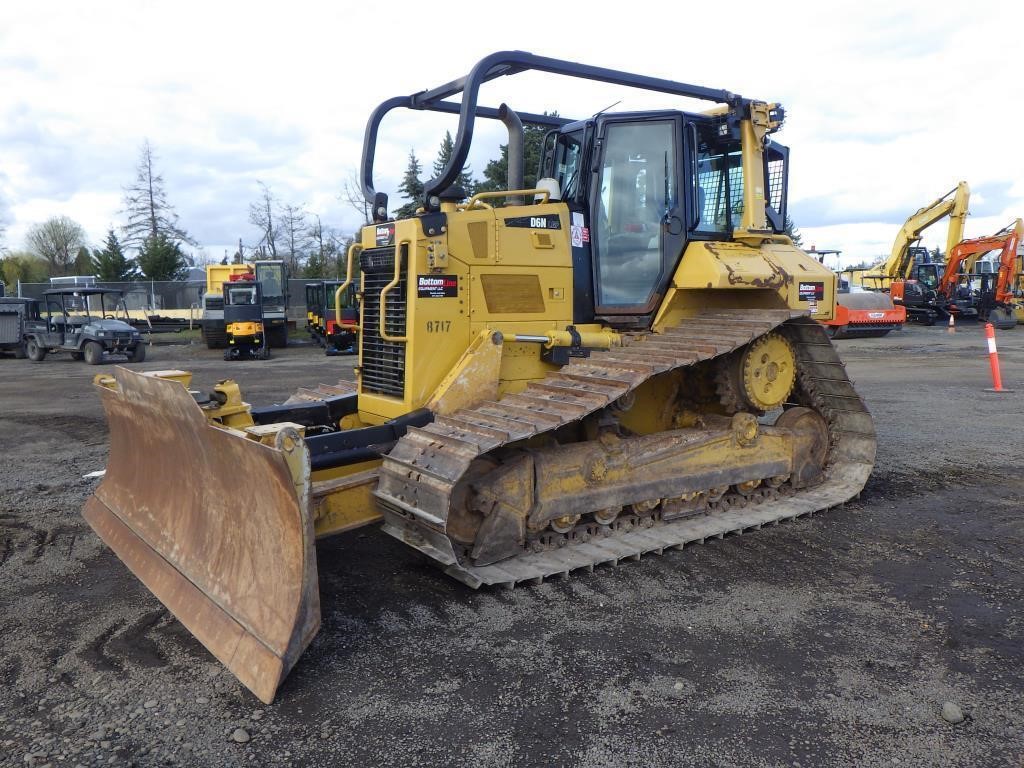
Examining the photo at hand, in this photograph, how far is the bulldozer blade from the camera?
3.59 metres

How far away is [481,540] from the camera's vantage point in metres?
4.85

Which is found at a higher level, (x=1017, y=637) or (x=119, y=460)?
(x=119, y=460)

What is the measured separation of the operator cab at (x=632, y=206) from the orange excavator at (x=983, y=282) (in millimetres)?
28573

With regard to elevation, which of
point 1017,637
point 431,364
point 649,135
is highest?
point 649,135

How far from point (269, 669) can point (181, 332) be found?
28891mm

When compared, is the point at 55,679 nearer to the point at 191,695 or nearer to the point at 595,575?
the point at 191,695

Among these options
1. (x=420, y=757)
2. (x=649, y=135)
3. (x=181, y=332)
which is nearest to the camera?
(x=420, y=757)

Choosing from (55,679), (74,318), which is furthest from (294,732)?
(74,318)

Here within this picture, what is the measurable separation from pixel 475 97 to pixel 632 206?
1.67 meters

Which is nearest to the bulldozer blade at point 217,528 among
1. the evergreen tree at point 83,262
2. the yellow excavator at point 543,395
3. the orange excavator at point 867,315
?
the yellow excavator at point 543,395

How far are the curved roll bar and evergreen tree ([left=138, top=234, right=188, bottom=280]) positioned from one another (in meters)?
36.9

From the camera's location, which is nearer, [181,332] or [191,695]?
[191,695]

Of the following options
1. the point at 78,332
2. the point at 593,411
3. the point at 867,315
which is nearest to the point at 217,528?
the point at 593,411

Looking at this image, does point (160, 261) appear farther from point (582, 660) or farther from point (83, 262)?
point (582, 660)
